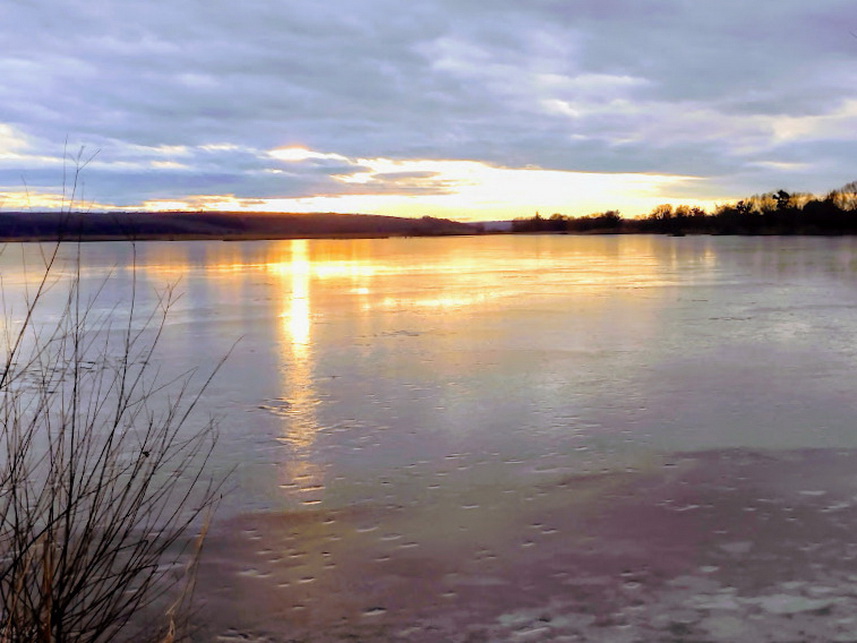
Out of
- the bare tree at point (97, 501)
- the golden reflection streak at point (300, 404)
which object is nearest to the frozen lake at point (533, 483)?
the golden reflection streak at point (300, 404)

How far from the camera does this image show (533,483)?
4.63 m

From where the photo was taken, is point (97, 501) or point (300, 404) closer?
point (97, 501)

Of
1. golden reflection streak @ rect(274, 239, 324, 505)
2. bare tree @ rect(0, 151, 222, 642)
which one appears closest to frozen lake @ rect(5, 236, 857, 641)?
golden reflection streak @ rect(274, 239, 324, 505)

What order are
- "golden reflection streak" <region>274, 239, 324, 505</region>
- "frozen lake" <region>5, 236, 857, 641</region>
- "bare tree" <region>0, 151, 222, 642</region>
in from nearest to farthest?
"bare tree" <region>0, 151, 222, 642</region> < "frozen lake" <region>5, 236, 857, 641</region> < "golden reflection streak" <region>274, 239, 324, 505</region>

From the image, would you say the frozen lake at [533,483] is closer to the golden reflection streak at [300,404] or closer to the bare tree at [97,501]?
the golden reflection streak at [300,404]

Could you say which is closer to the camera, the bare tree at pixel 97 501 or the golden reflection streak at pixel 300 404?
the bare tree at pixel 97 501

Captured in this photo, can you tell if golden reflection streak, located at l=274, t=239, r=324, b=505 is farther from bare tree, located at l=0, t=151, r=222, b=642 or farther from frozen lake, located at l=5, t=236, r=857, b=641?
bare tree, located at l=0, t=151, r=222, b=642

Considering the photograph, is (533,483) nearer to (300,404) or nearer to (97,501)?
(97,501)

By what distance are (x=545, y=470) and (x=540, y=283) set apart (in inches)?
593

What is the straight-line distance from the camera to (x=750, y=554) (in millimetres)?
3650

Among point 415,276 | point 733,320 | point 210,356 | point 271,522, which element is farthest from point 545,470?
point 415,276

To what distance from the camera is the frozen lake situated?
3.21 m

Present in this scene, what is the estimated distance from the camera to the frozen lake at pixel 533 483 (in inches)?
127

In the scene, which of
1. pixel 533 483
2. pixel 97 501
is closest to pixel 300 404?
pixel 533 483
